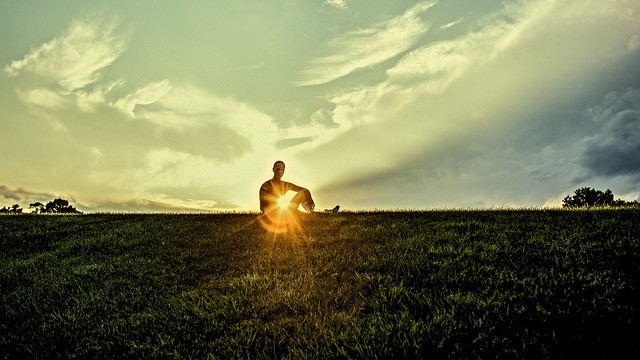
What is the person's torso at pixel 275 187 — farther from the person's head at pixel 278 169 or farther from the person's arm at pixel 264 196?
the person's head at pixel 278 169

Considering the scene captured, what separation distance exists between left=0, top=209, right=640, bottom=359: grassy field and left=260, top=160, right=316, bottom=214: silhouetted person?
86 centimetres

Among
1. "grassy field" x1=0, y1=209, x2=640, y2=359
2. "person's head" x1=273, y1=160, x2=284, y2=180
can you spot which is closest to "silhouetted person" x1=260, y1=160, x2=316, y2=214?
"person's head" x1=273, y1=160, x2=284, y2=180

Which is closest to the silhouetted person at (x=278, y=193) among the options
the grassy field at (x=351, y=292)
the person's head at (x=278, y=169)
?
the person's head at (x=278, y=169)

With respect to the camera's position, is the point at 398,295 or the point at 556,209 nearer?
the point at 398,295

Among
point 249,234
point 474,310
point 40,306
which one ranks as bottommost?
point 40,306

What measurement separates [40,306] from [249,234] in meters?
5.34

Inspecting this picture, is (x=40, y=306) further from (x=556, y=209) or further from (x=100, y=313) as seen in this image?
(x=556, y=209)

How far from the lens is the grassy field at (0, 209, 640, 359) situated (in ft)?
17.0

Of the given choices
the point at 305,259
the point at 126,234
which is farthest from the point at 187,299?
the point at 126,234

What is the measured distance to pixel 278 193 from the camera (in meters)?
12.7

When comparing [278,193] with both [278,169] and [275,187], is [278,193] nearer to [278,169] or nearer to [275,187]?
[275,187]

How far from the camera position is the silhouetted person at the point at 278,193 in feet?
41.2

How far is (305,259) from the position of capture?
903 centimetres

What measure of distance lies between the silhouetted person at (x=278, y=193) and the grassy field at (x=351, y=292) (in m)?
0.86
